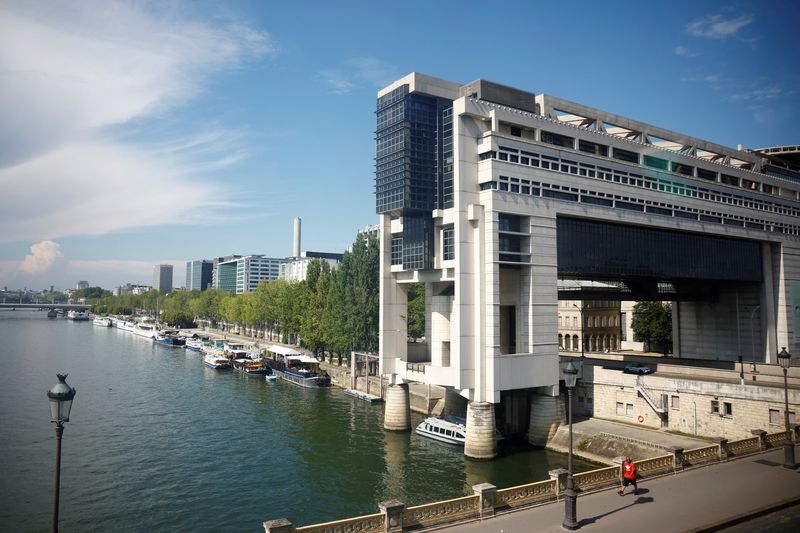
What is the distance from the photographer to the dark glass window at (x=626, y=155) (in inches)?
2263

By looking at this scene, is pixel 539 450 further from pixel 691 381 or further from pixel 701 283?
pixel 701 283

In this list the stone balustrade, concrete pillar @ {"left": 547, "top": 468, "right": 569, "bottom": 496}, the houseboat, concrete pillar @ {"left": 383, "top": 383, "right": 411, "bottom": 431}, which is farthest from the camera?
the houseboat

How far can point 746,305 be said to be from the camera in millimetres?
72562

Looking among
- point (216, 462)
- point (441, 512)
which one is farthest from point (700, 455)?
point (216, 462)

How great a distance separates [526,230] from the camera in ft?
162

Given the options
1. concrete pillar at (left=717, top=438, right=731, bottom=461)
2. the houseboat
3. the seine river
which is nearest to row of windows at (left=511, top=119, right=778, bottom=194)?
the seine river

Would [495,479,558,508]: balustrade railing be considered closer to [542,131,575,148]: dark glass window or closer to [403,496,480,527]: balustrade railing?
[403,496,480,527]: balustrade railing

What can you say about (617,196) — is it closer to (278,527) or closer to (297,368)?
(278,527)

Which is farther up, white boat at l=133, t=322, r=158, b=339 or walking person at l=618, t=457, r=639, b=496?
walking person at l=618, t=457, r=639, b=496

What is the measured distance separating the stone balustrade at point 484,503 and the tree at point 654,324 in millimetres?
68808

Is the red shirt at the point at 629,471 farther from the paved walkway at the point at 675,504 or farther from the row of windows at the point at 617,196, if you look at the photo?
the row of windows at the point at 617,196

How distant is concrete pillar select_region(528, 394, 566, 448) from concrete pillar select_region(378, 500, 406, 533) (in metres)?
32.6

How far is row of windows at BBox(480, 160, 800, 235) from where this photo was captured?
49.0 m

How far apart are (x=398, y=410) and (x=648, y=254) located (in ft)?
107
